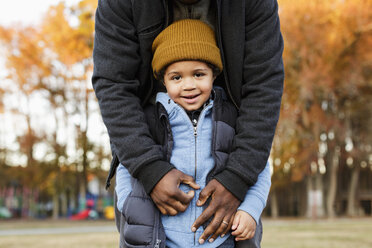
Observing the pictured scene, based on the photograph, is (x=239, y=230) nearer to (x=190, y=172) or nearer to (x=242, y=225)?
(x=242, y=225)

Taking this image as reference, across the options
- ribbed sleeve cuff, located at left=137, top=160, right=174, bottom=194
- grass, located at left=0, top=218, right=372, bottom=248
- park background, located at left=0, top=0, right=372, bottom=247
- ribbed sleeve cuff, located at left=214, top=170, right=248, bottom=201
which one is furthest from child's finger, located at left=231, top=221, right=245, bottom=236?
park background, located at left=0, top=0, right=372, bottom=247

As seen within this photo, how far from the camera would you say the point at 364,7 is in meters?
21.9

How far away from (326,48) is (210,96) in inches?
896

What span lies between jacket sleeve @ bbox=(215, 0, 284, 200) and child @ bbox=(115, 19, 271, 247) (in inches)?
2.7

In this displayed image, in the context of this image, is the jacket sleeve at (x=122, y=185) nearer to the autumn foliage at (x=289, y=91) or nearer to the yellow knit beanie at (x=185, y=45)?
the yellow knit beanie at (x=185, y=45)

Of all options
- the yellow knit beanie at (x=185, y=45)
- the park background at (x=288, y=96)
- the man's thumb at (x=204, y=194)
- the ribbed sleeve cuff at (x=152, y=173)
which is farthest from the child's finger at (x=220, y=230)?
the park background at (x=288, y=96)

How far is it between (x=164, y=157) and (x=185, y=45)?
472mm

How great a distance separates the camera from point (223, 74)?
80.2 inches

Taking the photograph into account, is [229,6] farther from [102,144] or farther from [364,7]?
[102,144]

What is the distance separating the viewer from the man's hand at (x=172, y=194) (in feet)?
5.73

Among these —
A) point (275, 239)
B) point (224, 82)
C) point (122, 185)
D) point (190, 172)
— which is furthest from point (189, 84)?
point (275, 239)

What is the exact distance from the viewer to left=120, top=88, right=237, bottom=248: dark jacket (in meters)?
1.77

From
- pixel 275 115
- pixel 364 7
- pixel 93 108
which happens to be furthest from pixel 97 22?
pixel 93 108

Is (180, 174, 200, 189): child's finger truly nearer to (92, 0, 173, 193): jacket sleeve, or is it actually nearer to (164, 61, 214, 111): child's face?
(92, 0, 173, 193): jacket sleeve
